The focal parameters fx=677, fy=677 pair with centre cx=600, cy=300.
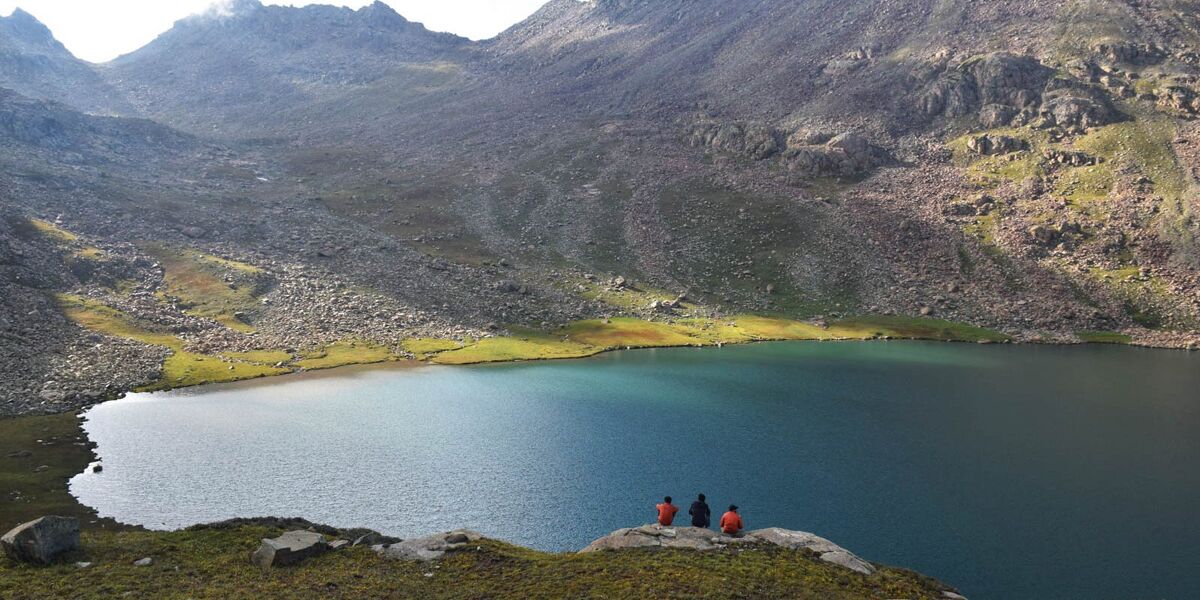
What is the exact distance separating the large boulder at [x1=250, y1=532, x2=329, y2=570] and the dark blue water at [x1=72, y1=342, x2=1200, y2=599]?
12925mm

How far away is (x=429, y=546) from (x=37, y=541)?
15.9 meters

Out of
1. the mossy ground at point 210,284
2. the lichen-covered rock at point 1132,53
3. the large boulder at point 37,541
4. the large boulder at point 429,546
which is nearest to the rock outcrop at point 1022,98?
the lichen-covered rock at point 1132,53

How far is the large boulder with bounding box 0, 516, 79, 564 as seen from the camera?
92.0ft

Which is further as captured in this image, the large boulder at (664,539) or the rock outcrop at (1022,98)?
the rock outcrop at (1022,98)

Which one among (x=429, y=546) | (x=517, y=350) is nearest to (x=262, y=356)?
(x=517, y=350)

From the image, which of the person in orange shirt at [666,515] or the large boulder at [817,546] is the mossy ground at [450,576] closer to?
the large boulder at [817,546]

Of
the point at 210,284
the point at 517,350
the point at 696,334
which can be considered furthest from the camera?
the point at 696,334

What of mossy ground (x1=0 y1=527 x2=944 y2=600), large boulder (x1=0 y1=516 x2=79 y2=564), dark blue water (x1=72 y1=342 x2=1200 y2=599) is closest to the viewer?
mossy ground (x1=0 y1=527 x2=944 y2=600)

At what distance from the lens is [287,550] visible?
29.9 metres

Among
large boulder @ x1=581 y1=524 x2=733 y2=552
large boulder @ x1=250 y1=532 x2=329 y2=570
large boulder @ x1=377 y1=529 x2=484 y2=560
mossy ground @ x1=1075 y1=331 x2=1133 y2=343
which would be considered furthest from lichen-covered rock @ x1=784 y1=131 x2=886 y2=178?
large boulder @ x1=250 y1=532 x2=329 y2=570

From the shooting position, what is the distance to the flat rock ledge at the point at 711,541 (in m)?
32.4

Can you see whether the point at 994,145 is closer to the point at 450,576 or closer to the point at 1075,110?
the point at 1075,110

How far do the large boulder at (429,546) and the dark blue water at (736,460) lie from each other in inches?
374

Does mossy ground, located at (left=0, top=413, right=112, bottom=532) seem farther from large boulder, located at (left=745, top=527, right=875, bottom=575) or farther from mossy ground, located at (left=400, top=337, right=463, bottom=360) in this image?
mossy ground, located at (left=400, top=337, right=463, bottom=360)
